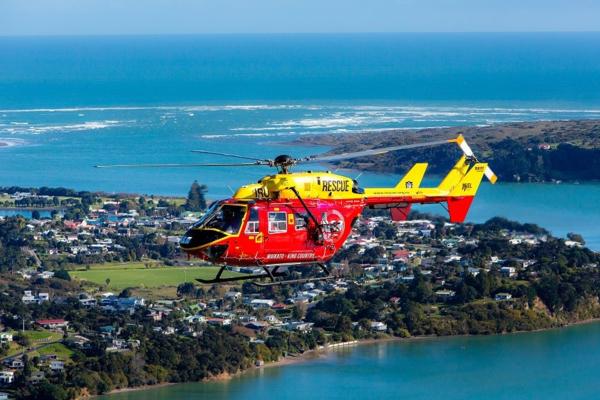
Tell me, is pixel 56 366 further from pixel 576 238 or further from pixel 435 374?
pixel 576 238

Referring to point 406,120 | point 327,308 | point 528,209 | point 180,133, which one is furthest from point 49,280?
point 406,120

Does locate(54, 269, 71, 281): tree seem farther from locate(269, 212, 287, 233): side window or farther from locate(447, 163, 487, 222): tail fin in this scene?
locate(269, 212, 287, 233): side window

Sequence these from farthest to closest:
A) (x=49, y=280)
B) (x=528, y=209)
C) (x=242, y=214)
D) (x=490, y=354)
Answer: (x=528, y=209) → (x=49, y=280) → (x=490, y=354) → (x=242, y=214)

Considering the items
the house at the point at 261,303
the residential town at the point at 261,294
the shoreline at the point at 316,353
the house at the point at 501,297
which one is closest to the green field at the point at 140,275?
the residential town at the point at 261,294

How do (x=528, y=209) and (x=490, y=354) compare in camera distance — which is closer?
(x=490, y=354)

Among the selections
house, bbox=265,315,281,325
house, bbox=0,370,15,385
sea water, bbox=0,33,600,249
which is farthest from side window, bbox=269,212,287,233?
house, bbox=265,315,281,325

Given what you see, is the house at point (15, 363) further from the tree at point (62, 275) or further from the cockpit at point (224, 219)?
the cockpit at point (224, 219)

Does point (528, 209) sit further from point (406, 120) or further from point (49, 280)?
point (406, 120)
